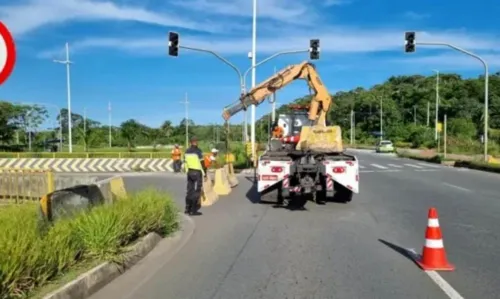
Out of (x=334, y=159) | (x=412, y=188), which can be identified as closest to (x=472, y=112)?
(x=412, y=188)

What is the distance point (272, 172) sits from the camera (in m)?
14.7

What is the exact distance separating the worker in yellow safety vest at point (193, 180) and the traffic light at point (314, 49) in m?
15.8

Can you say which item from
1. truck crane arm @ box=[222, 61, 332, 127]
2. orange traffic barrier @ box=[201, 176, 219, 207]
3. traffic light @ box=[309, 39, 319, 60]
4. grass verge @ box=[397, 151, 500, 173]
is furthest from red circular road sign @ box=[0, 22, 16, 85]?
grass verge @ box=[397, 151, 500, 173]

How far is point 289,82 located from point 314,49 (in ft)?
30.9

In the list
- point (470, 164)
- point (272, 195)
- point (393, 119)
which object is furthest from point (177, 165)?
point (393, 119)

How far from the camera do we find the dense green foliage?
86250 millimetres

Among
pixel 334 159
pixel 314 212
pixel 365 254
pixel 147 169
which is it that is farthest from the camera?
pixel 147 169

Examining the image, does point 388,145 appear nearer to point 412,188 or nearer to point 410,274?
point 412,188

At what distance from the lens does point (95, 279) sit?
6.32 meters

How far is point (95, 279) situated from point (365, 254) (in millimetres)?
3976

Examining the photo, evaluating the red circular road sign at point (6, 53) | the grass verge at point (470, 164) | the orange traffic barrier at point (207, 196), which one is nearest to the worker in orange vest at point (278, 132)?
the orange traffic barrier at point (207, 196)

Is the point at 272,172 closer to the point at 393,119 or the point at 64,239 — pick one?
the point at 64,239

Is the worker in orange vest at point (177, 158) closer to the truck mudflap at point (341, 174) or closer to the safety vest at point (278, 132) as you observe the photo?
the safety vest at point (278, 132)

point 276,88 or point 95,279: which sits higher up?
point 276,88
